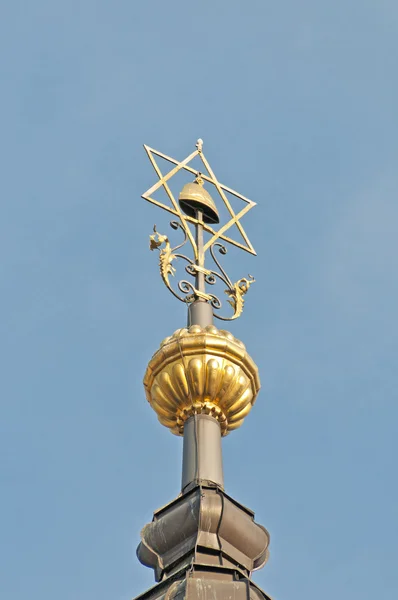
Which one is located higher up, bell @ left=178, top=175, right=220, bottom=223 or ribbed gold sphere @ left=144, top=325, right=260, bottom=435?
bell @ left=178, top=175, right=220, bottom=223

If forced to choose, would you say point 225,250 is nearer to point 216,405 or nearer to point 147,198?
point 147,198

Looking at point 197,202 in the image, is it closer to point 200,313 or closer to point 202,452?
point 200,313

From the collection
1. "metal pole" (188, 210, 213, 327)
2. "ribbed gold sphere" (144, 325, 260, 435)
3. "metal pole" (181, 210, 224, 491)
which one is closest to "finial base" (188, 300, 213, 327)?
"metal pole" (188, 210, 213, 327)

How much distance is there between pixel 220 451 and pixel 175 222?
4.31m

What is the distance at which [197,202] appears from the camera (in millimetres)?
30453

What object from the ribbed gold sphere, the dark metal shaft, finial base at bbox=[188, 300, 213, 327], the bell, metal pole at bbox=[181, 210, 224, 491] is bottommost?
metal pole at bbox=[181, 210, 224, 491]

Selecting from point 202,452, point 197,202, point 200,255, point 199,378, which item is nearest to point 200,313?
point 200,255

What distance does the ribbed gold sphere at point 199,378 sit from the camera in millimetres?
27452

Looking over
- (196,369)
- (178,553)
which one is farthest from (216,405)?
(178,553)

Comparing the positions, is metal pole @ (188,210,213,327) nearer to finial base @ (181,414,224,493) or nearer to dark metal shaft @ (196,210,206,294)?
dark metal shaft @ (196,210,206,294)

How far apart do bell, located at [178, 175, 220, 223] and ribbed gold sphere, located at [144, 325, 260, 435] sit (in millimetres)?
3114

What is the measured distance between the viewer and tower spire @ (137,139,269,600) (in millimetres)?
24844

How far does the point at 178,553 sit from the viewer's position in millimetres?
25250

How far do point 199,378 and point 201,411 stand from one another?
47cm
